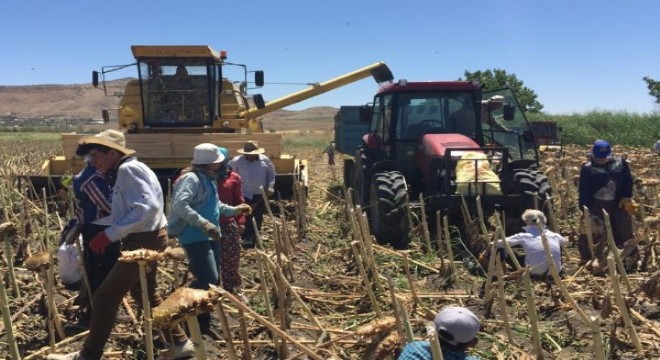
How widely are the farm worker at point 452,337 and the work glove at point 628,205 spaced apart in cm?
433

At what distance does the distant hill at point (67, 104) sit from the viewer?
5384 inches

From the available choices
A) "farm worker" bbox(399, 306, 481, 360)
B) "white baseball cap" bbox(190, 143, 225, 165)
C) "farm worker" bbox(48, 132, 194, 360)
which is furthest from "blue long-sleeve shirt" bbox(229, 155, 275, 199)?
"farm worker" bbox(399, 306, 481, 360)

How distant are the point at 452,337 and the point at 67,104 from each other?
6150 inches

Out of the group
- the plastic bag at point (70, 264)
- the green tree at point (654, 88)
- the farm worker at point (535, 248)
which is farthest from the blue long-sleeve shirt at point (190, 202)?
the green tree at point (654, 88)

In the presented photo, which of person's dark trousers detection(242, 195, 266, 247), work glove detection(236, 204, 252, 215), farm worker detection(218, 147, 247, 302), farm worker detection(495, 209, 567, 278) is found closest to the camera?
work glove detection(236, 204, 252, 215)

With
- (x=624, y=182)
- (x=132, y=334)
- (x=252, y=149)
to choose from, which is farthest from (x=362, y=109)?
(x=132, y=334)

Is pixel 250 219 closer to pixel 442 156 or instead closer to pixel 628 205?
pixel 442 156

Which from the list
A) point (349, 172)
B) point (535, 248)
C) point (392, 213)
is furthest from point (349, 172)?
point (535, 248)

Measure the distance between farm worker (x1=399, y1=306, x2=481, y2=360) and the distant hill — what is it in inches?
4993

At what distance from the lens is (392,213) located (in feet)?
23.7

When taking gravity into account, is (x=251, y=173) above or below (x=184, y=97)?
below

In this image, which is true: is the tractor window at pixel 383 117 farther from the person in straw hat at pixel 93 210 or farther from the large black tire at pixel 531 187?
the person in straw hat at pixel 93 210

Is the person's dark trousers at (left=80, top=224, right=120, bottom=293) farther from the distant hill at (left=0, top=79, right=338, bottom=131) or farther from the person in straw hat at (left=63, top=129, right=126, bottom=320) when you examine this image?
the distant hill at (left=0, top=79, right=338, bottom=131)

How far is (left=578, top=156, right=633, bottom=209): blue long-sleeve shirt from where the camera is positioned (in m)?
6.45
